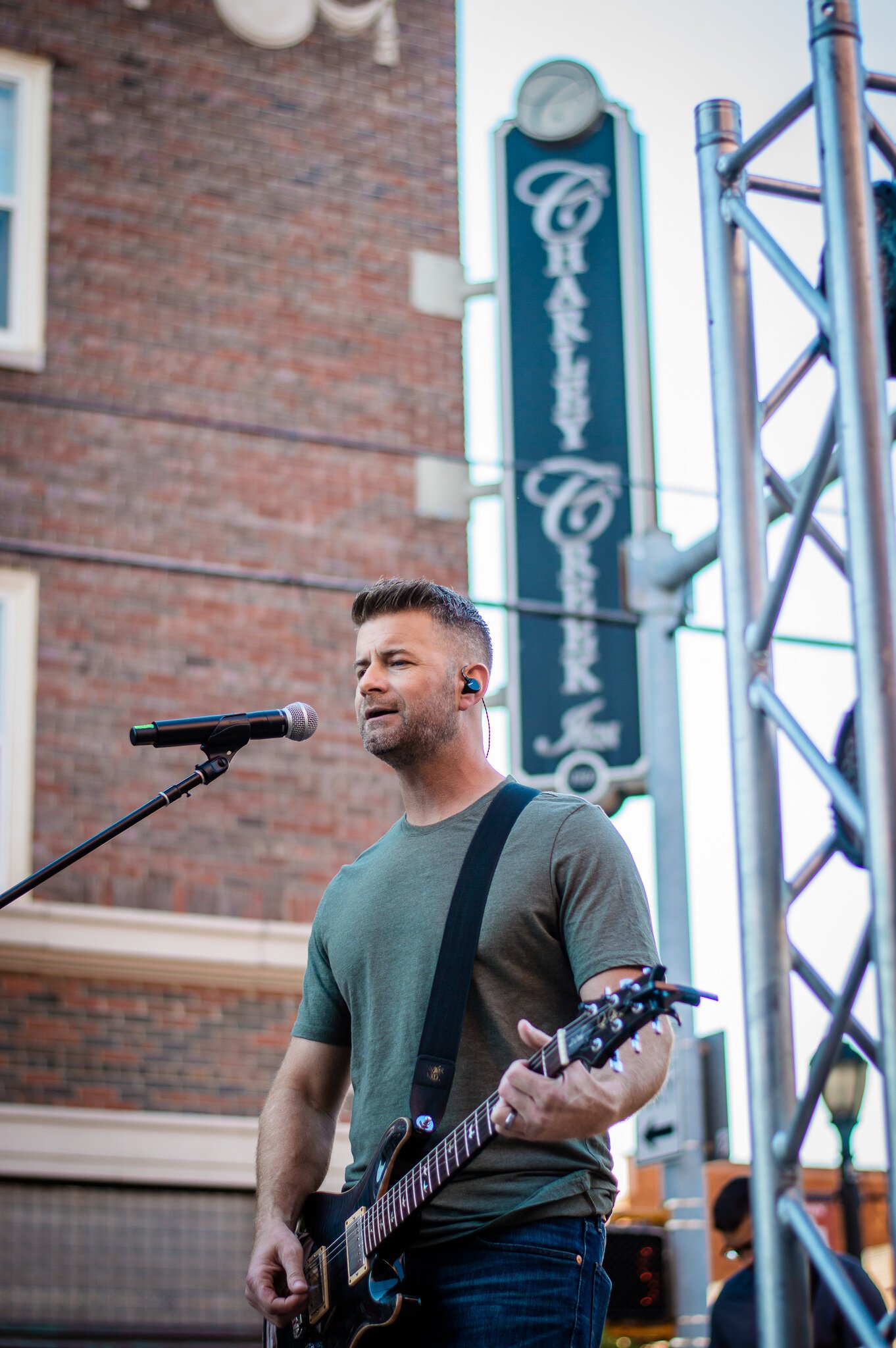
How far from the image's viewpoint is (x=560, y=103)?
11180 millimetres

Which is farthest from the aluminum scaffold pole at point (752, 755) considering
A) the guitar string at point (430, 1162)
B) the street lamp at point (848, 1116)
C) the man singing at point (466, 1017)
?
the street lamp at point (848, 1116)

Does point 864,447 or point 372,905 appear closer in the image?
point 864,447

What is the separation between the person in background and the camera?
15.1 ft

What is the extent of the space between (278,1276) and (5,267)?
755 cm

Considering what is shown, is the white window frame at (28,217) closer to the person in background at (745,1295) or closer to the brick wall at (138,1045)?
the brick wall at (138,1045)

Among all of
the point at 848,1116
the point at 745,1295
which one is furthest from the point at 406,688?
the point at 848,1116

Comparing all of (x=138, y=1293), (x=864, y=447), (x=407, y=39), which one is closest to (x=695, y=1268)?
(x=138, y=1293)

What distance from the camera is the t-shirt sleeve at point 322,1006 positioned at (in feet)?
11.2

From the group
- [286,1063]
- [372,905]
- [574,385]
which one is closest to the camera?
[372,905]

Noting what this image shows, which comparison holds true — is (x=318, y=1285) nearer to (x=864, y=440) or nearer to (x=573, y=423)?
(x=864, y=440)

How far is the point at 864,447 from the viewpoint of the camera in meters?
2.99

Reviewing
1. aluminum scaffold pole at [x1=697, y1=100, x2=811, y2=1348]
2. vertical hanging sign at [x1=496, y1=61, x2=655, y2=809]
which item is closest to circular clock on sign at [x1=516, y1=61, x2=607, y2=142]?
vertical hanging sign at [x1=496, y1=61, x2=655, y2=809]

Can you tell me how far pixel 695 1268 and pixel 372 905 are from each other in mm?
5621

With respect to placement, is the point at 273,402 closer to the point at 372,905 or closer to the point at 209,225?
the point at 209,225
